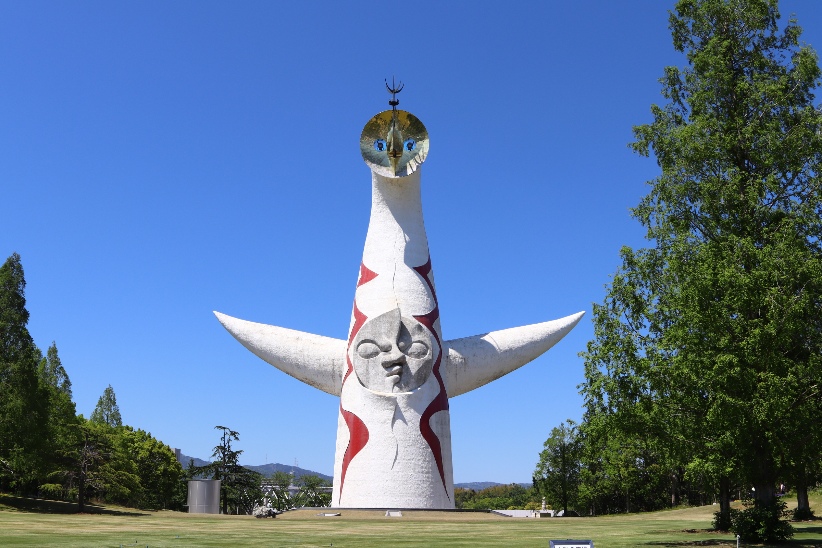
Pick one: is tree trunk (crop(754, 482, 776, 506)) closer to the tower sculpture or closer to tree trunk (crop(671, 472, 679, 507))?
the tower sculpture

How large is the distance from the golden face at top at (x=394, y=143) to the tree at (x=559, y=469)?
26.2 meters

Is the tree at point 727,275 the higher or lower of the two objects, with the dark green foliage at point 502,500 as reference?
higher

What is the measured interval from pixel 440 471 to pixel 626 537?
1054 centimetres

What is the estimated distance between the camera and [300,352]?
31.7 m

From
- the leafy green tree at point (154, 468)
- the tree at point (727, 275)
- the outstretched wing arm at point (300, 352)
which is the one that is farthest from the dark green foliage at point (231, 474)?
the tree at point (727, 275)

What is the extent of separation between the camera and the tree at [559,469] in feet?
172

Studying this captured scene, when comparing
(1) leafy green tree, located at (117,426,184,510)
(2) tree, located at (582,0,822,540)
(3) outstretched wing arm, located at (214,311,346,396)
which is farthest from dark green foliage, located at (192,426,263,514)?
(2) tree, located at (582,0,822,540)

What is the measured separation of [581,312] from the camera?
33406 mm

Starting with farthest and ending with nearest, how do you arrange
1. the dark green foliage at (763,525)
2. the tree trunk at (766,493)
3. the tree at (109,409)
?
the tree at (109,409), the tree trunk at (766,493), the dark green foliage at (763,525)

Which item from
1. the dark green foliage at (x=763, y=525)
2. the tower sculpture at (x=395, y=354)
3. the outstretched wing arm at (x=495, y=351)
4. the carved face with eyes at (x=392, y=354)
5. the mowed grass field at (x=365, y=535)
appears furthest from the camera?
the outstretched wing arm at (x=495, y=351)

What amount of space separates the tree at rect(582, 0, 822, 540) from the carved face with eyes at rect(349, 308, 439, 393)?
30.1 feet

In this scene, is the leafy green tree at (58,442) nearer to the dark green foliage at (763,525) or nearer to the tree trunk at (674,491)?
the dark green foliage at (763,525)

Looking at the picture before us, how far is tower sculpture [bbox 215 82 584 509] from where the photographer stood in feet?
93.5

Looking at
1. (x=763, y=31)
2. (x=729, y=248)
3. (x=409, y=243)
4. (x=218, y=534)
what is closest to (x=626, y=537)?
(x=729, y=248)
